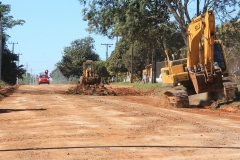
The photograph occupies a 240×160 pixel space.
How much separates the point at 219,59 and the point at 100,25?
17514 millimetres

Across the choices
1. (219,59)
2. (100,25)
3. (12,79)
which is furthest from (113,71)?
(219,59)

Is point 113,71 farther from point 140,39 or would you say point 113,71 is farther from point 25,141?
point 25,141

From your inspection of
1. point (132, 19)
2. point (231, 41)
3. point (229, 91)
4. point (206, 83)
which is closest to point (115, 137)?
point (206, 83)

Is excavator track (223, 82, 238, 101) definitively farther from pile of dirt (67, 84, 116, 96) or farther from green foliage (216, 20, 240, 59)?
green foliage (216, 20, 240, 59)

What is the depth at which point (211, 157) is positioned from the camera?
8289 mm

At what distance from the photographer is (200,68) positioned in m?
20.6

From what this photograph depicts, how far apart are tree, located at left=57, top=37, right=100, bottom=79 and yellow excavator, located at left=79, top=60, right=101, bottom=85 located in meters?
60.6

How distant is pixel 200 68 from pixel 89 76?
27.0 meters

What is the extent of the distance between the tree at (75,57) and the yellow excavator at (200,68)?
87407 millimetres

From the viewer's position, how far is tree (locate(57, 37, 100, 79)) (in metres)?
110

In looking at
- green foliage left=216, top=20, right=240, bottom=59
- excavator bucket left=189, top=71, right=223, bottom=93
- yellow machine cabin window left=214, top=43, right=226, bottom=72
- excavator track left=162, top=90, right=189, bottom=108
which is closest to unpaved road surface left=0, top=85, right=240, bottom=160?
excavator bucket left=189, top=71, right=223, bottom=93

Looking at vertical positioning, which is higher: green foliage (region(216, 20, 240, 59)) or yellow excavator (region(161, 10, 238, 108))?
green foliage (region(216, 20, 240, 59))

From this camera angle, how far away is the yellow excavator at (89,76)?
45438 millimetres

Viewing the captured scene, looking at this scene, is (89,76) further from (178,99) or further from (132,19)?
(178,99)
